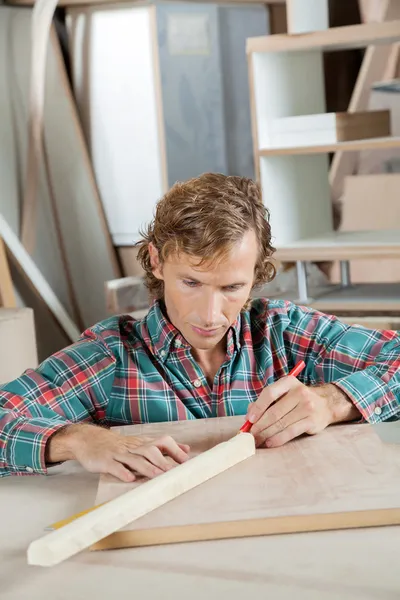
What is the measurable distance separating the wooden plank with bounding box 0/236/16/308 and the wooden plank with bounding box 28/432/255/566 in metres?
2.88

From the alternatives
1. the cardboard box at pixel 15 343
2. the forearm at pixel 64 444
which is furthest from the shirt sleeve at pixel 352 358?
the cardboard box at pixel 15 343


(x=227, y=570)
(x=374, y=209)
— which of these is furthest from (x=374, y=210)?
(x=227, y=570)

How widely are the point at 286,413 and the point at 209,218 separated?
1.30ft

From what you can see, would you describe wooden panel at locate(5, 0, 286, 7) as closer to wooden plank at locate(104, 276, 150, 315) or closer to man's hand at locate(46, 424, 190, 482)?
wooden plank at locate(104, 276, 150, 315)

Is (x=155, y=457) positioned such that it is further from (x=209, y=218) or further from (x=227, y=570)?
(x=209, y=218)

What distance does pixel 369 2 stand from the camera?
3.94 m

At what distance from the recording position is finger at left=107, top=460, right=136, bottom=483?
1288mm

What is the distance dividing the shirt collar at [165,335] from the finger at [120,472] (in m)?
0.45

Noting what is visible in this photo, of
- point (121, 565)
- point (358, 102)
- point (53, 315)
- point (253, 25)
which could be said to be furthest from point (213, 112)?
point (121, 565)

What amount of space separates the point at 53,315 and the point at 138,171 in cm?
82

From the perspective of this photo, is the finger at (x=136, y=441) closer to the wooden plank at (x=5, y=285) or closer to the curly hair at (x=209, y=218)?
the curly hair at (x=209, y=218)

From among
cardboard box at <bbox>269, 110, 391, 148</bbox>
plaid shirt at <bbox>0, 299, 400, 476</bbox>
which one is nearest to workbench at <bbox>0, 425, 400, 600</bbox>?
plaid shirt at <bbox>0, 299, 400, 476</bbox>

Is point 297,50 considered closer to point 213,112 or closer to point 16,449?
point 213,112

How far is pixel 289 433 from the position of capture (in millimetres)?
1429
